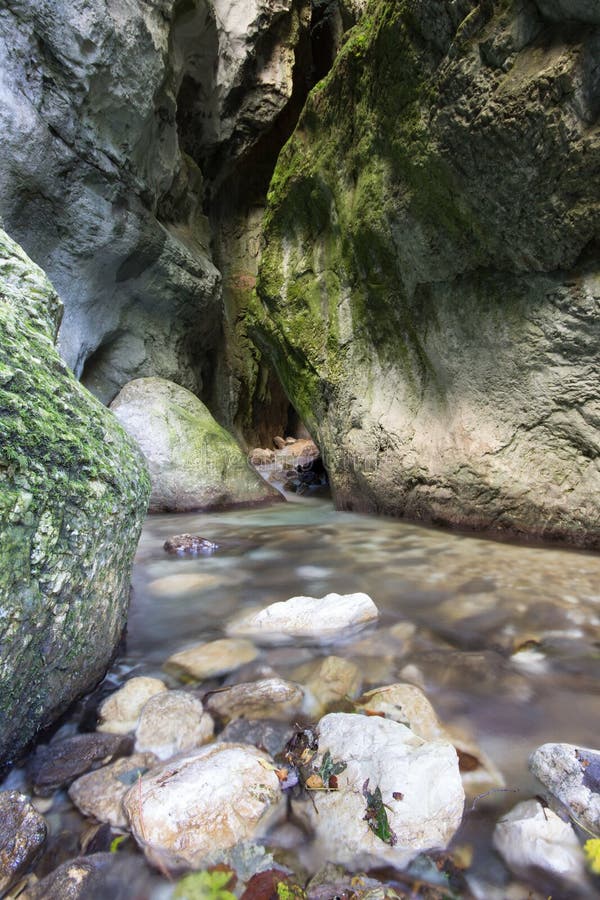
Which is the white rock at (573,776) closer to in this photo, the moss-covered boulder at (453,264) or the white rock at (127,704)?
the white rock at (127,704)

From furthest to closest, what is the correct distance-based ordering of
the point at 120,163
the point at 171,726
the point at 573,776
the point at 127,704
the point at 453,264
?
the point at 120,163 → the point at 453,264 → the point at 127,704 → the point at 171,726 → the point at 573,776

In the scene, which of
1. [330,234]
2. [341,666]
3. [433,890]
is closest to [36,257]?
[330,234]

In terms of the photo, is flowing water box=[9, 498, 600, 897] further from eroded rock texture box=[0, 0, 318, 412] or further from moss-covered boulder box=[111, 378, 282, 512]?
eroded rock texture box=[0, 0, 318, 412]

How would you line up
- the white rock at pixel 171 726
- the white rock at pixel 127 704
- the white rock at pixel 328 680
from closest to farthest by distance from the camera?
the white rock at pixel 171 726 → the white rock at pixel 127 704 → the white rock at pixel 328 680

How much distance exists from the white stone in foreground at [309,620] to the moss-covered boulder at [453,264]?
2.35 m

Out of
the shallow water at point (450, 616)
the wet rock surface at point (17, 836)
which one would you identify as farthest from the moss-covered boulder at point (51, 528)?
the shallow water at point (450, 616)

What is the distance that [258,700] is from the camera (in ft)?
5.65

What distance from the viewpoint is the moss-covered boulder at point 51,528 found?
1.34 metres

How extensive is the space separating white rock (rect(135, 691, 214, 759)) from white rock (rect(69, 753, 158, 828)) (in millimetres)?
45

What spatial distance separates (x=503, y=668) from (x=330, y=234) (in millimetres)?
5189

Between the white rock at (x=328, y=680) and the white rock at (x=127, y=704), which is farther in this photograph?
the white rock at (x=328, y=680)

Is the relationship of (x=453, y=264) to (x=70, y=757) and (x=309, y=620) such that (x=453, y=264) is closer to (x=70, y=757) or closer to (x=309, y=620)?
(x=309, y=620)

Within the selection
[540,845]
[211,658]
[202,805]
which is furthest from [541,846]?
[211,658]

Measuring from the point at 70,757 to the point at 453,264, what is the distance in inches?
173
